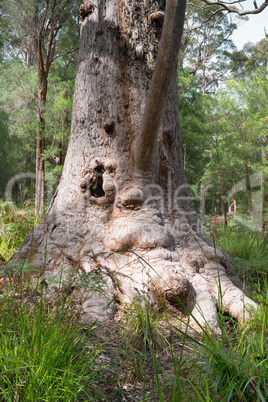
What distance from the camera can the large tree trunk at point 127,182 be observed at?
2512 millimetres

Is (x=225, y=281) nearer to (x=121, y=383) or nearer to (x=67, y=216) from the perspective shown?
(x=121, y=383)

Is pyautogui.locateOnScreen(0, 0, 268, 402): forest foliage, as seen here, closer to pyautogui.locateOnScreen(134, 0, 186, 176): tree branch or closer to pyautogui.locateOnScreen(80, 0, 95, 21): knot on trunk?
→ pyautogui.locateOnScreen(134, 0, 186, 176): tree branch

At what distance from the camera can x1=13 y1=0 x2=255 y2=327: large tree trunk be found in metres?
2.51

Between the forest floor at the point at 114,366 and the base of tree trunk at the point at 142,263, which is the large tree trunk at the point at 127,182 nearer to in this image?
the base of tree trunk at the point at 142,263

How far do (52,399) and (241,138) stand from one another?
14.5 metres

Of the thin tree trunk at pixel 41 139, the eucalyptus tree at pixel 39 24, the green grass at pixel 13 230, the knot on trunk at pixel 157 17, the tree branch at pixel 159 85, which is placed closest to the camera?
the tree branch at pixel 159 85

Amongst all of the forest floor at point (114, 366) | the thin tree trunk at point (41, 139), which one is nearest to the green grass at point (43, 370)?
the forest floor at point (114, 366)

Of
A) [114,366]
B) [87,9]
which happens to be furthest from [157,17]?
[114,366]

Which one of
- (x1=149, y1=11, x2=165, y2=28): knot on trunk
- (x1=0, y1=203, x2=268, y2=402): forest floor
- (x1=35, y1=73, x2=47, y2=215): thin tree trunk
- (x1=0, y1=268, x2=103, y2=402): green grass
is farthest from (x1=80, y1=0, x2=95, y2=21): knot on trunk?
(x1=35, y1=73, x2=47, y2=215): thin tree trunk

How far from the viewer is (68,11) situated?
31.8ft

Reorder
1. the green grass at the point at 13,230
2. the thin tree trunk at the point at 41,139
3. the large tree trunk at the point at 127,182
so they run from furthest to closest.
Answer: the thin tree trunk at the point at 41,139 < the green grass at the point at 13,230 < the large tree trunk at the point at 127,182

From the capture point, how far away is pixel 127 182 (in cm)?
300

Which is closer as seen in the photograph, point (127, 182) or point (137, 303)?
point (137, 303)

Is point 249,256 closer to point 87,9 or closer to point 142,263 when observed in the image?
point 142,263
